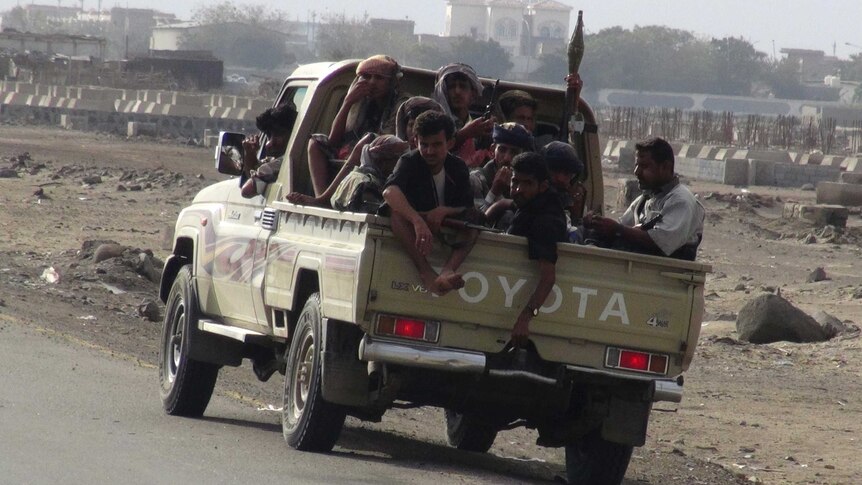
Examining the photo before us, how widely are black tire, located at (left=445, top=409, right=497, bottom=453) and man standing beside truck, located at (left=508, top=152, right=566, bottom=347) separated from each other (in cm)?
215

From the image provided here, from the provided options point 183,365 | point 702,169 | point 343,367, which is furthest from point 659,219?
point 702,169

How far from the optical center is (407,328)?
7.43 m

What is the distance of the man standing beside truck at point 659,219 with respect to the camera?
7863 millimetres

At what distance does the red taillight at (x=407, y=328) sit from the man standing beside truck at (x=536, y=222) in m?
0.41

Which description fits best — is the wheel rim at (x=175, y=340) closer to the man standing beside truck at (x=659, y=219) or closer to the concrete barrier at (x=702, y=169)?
the man standing beside truck at (x=659, y=219)

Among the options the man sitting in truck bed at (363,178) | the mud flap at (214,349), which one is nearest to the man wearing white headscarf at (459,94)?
the man sitting in truck bed at (363,178)

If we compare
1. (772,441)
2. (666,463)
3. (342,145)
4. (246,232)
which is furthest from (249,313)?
(772,441)

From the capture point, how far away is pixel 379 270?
734 cm

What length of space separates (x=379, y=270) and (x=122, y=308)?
8.98 meters

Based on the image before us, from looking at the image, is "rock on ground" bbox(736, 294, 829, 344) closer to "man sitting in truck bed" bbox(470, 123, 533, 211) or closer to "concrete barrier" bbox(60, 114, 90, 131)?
"man sitting in truck bed" bbox(470, 123, 533, 211)

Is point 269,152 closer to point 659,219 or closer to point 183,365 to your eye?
point 183,365

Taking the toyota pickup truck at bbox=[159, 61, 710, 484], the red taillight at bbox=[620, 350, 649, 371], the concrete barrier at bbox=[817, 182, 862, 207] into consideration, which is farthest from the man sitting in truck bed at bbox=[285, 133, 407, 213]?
the concrete barrier at bbox=[817, 182, 862, 207]

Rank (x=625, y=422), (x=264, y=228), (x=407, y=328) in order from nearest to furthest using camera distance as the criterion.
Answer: (x=407, y=328) → (x=625, y=422) → (x=264, y=228)

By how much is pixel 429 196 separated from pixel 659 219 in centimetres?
124
